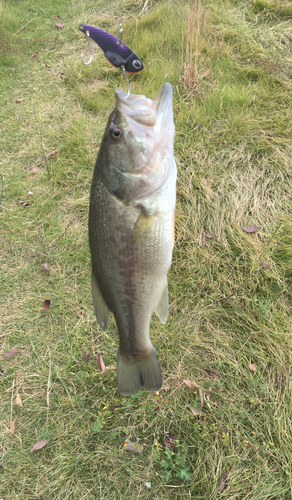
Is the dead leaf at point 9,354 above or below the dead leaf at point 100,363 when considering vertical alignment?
below

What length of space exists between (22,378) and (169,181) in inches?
90.4

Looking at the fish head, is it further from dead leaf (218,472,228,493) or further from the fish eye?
dead leaf (218,472,228,493)

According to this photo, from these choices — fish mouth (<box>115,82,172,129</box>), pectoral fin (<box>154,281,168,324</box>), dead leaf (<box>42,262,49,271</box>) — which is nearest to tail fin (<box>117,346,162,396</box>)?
pectoral fin (<box>154,281,168,324</box>)

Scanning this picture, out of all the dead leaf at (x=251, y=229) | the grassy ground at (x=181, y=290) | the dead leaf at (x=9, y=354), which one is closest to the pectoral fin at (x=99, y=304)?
the grassy ground at (x=181, y=290)

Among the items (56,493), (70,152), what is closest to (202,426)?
(56,493)

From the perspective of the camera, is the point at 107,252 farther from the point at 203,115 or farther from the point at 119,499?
the point at 203,115

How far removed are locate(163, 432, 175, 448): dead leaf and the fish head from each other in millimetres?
1836

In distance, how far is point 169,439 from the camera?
7.00 feet

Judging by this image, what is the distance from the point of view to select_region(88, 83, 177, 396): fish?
48.8 inches

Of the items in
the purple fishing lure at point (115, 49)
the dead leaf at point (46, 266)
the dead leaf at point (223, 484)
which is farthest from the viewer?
the dead leaf at point (46, 266)

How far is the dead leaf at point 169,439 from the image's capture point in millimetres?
2121

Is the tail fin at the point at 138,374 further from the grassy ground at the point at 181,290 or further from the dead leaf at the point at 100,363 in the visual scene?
the dead leaf at the point at 100,363

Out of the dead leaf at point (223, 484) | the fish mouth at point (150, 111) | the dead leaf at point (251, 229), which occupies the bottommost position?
the dead leaf at point (223, 484)

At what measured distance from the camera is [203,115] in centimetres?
341
